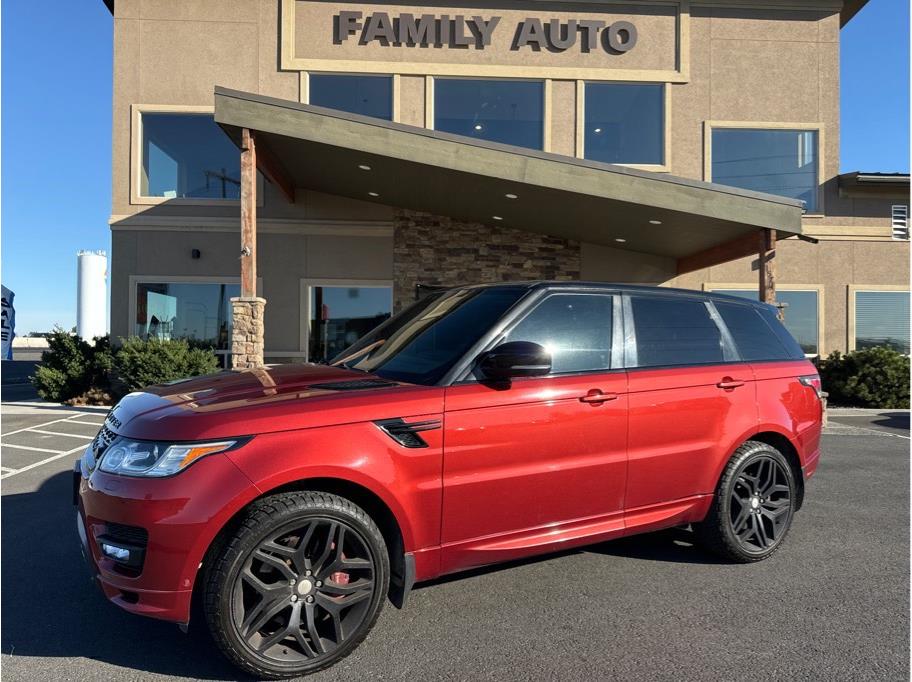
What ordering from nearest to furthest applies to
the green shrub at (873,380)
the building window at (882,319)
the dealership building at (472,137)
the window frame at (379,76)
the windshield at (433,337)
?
the windshield at (433,337) < the green shrub at (873,380) < the dealership building at (472,137) < the window frame at (379,76) < the building window at (882,319)

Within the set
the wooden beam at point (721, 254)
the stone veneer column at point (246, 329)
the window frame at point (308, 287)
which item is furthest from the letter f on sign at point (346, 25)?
the wooden beam at point (721, 254)

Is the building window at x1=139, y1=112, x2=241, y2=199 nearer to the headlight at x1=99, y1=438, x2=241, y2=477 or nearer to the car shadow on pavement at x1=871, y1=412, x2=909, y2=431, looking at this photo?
the headlight at x1=99, y1=438, x2=241, y2=477

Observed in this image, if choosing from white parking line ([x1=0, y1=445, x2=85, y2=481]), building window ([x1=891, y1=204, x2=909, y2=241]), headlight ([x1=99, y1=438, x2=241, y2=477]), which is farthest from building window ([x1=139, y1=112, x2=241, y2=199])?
building window ([x1=891, y1=204, x2=909, y2=241])

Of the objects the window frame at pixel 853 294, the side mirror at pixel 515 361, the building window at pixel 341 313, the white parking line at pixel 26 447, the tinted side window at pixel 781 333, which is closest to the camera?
the side mirror at pixel 515 361

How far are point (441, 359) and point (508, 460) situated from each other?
26.0 inches

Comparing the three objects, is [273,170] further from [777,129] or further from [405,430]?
[777,129]

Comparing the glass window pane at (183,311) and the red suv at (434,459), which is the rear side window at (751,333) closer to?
the red suv at (434,459)

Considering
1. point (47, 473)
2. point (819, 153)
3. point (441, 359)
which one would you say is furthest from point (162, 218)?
A: point (819, 153)

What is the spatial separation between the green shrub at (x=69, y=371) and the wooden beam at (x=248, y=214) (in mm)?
4655

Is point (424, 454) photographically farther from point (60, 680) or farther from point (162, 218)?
point (162, 218)

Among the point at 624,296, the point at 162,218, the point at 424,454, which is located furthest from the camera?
the point at 162,218

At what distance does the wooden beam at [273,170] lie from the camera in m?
10.7

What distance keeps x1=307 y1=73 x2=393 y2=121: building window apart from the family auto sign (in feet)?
2.87

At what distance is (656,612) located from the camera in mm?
3260
